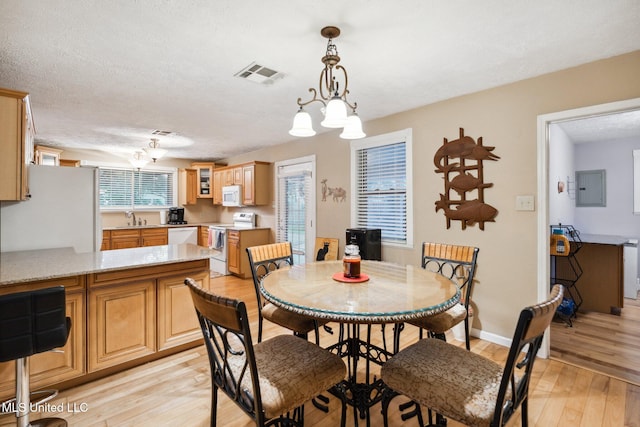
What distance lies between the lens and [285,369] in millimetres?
1396

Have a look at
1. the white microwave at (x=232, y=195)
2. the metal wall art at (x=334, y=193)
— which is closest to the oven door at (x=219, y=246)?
the white microwave at (x=232, y=195)

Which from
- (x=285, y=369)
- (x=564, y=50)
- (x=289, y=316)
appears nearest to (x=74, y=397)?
(x=289, y=316)

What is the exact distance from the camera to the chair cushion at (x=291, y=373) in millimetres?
1238

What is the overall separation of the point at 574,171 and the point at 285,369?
600cm

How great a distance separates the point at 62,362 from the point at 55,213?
1566 mm

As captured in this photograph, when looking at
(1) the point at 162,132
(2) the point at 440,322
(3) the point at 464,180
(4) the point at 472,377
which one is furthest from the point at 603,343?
(1) the point at 162,132

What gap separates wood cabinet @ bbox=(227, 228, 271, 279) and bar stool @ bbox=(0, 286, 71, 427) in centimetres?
354

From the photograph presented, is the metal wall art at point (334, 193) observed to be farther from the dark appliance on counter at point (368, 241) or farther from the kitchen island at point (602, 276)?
the kitchen island at point (602, 276)

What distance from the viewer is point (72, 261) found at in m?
2.32

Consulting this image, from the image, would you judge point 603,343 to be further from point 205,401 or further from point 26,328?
point 26,328

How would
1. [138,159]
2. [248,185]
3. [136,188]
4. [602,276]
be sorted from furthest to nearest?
[136,188], [248,185], [138,159], [602,276]

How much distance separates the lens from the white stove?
566cm

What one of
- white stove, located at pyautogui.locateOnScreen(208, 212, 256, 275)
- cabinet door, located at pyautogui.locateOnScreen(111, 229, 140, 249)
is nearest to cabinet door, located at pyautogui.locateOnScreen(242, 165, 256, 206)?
white stove, located at pyautogui.locateOnScreen(208, 212, 256, 275)

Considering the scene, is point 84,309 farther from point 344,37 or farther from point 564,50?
point 564,50
